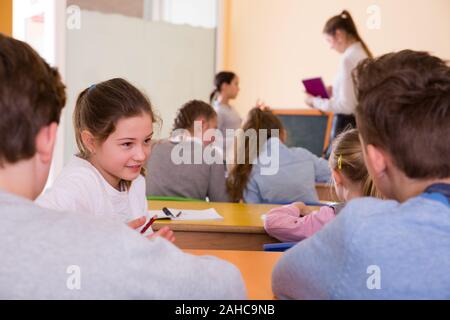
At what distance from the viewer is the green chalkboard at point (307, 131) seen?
5.31 m

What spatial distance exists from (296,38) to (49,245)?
6247 millimetres

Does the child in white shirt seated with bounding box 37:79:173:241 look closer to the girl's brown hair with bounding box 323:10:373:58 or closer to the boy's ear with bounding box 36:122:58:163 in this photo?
the boy's ear with bounding box 36:122:58:163

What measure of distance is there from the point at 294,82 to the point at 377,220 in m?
5.97

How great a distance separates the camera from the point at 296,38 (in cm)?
696

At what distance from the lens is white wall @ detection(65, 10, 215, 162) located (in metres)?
5.91

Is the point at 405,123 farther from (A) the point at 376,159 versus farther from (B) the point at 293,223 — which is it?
(B) the point at 293,223

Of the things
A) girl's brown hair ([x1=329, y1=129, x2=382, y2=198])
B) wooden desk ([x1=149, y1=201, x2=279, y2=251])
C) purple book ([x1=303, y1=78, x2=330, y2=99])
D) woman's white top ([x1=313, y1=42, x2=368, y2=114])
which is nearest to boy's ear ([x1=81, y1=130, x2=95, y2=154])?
wooden desk ([x1=149, y1=201, x2=279, y2=251])

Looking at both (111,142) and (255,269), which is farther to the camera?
(111,142)

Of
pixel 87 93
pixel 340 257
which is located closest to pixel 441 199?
→ pixel 340 257

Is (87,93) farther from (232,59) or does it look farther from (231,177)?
(232,59)

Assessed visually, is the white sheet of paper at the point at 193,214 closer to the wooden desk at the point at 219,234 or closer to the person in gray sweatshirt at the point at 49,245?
the wooden desk at the point at 219,234

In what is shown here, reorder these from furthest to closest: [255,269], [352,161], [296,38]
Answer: [296,38] < [352,161] < [255,269]

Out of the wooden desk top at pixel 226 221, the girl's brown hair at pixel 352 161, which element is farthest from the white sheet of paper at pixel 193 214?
the girl's brown hair at pixel 352 161

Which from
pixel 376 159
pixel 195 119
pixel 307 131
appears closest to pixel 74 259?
pixel 376 159
